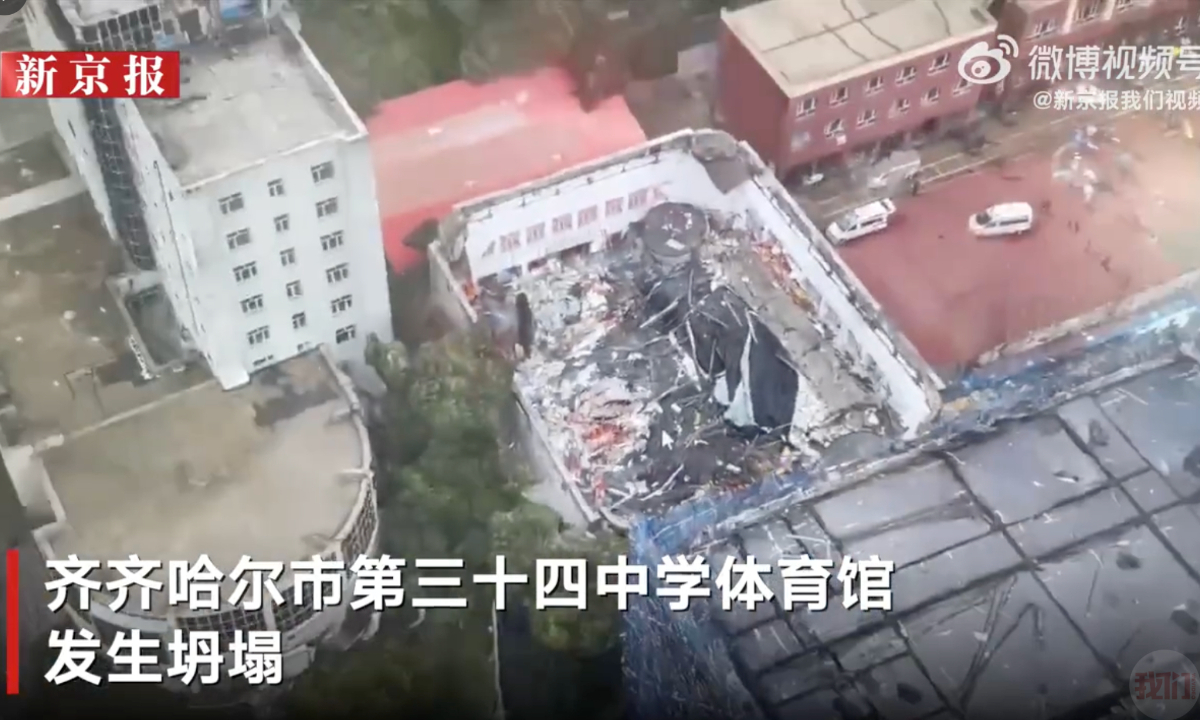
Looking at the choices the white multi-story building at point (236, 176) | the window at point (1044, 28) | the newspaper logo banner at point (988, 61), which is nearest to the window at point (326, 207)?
the white multi-story building at point (236, 176)

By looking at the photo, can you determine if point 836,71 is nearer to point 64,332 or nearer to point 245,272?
point 245,272

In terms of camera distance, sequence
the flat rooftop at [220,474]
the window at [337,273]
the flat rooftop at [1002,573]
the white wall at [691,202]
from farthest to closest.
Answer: the white wall at [691,202], the window at [337,273], the flat rooftop at [220,474], the flat rooftop at [1002,573]

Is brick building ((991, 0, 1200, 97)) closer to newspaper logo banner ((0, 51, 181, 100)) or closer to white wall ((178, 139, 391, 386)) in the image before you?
white wall ((178, 139, 391, 386))

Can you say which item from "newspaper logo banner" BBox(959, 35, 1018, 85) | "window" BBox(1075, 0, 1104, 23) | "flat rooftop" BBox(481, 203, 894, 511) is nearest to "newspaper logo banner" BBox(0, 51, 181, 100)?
"flat rooftop" BBox(481, 203, 894, 511)

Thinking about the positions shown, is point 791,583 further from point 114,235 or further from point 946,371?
point 114,235

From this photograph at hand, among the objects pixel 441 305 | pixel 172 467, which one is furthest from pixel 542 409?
pixel 172 467

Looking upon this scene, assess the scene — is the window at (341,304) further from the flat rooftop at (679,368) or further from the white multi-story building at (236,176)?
the flat rooftop at (679,368)

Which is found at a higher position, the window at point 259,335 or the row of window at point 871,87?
the row of window at point 871,87
